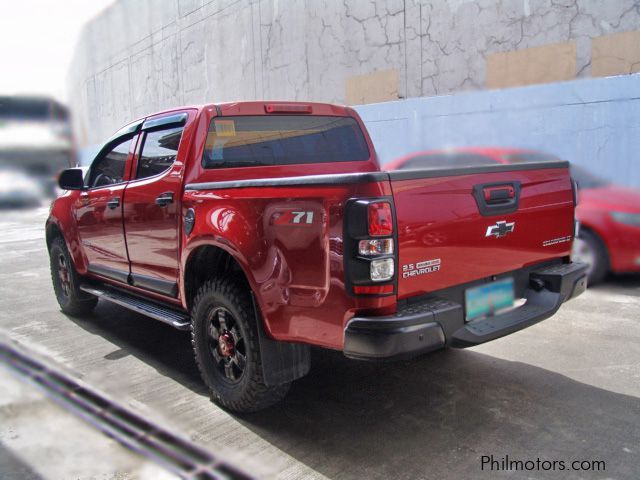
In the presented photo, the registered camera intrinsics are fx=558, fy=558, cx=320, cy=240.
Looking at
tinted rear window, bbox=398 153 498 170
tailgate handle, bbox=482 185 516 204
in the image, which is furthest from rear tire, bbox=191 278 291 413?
tinted rear window, bbox=398 153 498 170

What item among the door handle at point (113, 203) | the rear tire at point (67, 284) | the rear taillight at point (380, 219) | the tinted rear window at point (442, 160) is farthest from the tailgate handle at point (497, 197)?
the tinted rear window at point (442, 160)

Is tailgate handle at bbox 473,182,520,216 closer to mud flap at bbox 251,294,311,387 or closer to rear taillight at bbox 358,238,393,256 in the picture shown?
rear taillight at bbox 358,238,393,256

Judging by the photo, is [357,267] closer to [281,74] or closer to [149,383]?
[149,383]

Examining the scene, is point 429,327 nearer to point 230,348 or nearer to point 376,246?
point 376,246

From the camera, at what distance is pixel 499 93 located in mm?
9523

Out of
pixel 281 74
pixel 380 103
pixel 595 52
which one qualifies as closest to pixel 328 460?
pixel 595 52

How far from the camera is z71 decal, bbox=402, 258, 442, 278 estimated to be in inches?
104

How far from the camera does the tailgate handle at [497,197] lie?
9.78 ft

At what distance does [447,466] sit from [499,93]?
8098 millimetres

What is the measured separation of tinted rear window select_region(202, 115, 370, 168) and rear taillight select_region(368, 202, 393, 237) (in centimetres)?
159

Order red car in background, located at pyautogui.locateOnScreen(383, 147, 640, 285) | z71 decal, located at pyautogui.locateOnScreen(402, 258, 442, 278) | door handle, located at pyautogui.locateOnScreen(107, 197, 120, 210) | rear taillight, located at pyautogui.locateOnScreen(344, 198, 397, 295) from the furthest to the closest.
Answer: red car in background, located at pyautogui.locateOnScreen(383, 147, 640, 285) → door handle, located at pyautogui.locateOnScreen(107, 197, 120, 210) → z71 decal, located at pyautogui.locateOnScreen(402, 258, 442, 278) → rear taillight, located at pyautogui.locateOnScreen(344, 198, 397, 295)

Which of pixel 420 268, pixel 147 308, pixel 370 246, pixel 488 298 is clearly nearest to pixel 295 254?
pixel 370 246

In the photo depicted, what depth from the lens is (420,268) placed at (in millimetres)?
2699

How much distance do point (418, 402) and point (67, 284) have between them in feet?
12.8
